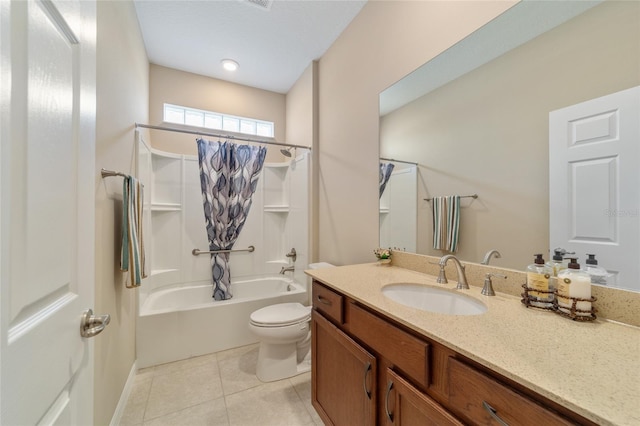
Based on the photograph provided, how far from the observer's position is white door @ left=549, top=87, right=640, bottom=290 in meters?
0.77

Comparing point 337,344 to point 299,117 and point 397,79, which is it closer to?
point 397,79

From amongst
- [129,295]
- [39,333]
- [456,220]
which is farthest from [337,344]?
[129,295]

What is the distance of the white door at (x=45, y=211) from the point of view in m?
0.41

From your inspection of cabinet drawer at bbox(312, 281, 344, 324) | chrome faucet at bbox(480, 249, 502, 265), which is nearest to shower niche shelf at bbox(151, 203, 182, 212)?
cabinet drawer at bbox(312, 281, 344, 324)

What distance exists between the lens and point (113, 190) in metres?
1.47

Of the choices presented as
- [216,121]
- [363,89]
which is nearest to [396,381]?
[363,89]

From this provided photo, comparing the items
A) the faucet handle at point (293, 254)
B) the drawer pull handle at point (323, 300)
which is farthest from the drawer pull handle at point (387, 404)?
the faucet handle at point (293, 254)

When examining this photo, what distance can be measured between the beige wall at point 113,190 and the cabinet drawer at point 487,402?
4.94ft

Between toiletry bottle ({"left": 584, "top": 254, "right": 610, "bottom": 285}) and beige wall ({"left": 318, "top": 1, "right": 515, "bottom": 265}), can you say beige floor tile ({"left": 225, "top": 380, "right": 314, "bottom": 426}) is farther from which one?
toiletry bottle ({"left": 584, "top": 254, "right": 610, "bottom": 285})

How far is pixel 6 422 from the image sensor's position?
15.1 inches

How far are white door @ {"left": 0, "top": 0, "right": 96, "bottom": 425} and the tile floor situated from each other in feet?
3.40

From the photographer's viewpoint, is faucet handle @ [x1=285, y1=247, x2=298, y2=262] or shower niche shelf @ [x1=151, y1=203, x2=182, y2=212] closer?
shower niche shelf @ [x1=151, y1=203, x2=182, y2=212]

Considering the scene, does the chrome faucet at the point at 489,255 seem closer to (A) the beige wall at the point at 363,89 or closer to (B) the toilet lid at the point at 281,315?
(A) the beige wall at the point at 363,89

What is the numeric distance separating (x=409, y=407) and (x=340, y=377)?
445mm
